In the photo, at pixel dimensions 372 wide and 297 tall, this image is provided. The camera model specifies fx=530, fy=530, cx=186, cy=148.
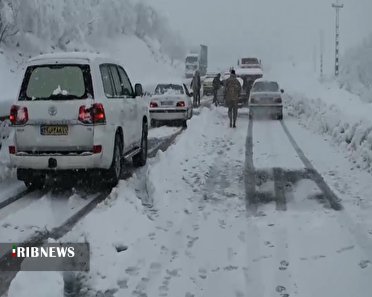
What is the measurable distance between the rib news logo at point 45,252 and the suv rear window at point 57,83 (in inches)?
108

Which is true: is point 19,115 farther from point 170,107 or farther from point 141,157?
point 170,107

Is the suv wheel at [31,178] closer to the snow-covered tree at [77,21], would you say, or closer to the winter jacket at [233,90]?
the winter jacket at [233,90]

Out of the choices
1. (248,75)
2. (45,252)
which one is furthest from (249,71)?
(45,252)

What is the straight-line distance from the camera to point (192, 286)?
454 centimetres

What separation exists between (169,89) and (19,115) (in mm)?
11430

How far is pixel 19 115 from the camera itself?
7.58 meters

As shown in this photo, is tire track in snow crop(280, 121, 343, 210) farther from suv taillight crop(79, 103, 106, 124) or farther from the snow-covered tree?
the snow-covered tree

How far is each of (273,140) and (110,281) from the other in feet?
33.6

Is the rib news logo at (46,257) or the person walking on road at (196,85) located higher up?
the person walking on road at (196,85)

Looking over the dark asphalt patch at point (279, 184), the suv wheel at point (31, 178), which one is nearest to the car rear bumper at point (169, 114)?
the dark asphalt patch at point (279, 184)

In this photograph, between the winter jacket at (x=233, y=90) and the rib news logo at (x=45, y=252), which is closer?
the rib news logo at (x=45, y=252)

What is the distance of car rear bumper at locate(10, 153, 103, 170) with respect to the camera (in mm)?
7484

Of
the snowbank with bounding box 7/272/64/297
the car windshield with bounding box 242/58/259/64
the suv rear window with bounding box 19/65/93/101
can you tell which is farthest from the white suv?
the car windshield with bounding box 242/58/259/64

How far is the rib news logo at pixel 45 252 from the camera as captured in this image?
5.14 metres
